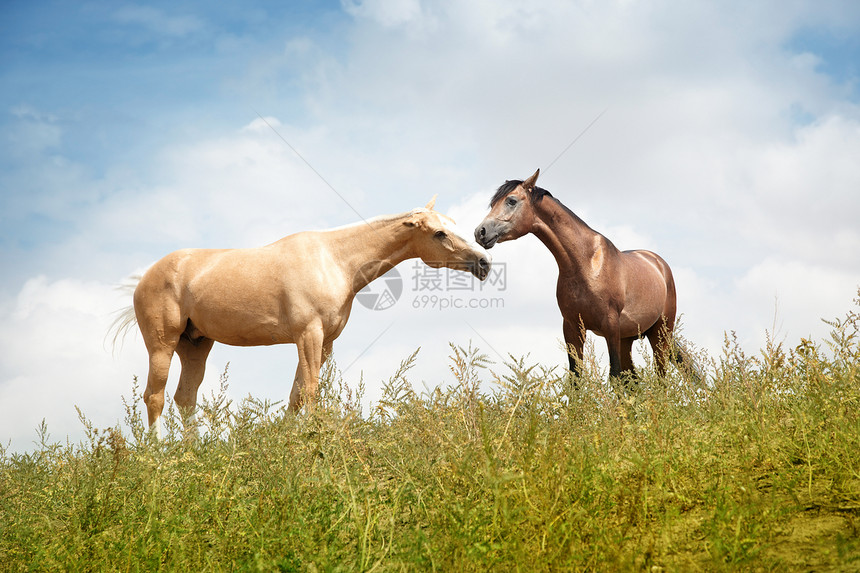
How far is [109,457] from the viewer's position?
16.2 ft

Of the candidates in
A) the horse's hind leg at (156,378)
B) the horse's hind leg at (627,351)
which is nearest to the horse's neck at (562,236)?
the horse's hind leg at (627,351)

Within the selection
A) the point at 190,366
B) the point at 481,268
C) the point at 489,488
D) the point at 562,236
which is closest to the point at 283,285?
the point at 190,366

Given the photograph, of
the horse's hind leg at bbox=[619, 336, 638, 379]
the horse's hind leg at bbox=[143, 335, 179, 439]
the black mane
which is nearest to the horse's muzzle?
the black mane

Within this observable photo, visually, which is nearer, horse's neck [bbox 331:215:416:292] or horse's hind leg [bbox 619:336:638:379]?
horse's neck [bbox 331:215:416:292]

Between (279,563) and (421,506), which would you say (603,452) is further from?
(279,563)

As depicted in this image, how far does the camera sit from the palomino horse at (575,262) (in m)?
7.44

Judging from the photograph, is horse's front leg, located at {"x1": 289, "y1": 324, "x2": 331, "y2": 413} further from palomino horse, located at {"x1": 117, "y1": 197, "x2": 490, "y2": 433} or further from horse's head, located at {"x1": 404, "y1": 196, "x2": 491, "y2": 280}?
horse's head, located at {"x1": 404, "y1": 196, "x2": 491, "y2": 280}

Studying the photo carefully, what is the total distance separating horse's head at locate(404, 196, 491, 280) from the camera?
289 inches

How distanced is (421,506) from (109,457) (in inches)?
116

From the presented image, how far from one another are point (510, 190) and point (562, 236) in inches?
33.1

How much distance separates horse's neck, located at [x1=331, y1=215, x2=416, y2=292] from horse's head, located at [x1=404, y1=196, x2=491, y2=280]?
0.15 metres

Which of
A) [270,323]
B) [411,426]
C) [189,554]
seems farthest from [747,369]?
[270,323]

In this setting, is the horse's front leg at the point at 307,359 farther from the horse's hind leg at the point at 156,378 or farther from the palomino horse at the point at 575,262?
the palomino horse at the point at 575,262

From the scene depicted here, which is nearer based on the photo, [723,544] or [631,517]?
[723,544]
